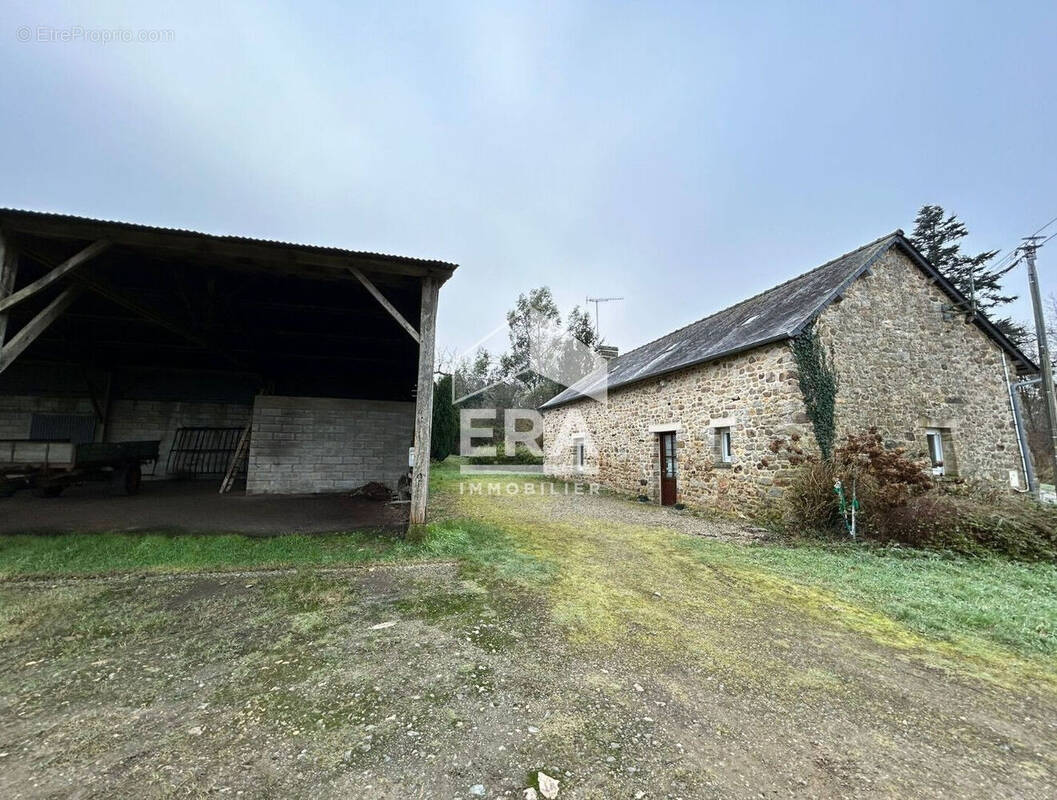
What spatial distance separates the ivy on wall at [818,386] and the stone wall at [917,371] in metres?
0.24

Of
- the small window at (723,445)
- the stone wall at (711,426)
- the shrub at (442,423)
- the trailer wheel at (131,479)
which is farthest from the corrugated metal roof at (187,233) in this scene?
the shrub at (442,423)

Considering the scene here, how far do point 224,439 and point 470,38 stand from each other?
40.0 feet

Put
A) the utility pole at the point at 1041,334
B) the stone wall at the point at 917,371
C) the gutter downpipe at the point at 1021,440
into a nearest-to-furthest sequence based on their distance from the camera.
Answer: the stone wall at the point at 917,371 → the gutter downpipe at the point at 1021,440 → the utility pole at the point at 1041,334

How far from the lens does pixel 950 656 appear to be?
2.63 metres

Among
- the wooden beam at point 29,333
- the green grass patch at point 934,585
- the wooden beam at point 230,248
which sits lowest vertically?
the green grass patch at point 934,585

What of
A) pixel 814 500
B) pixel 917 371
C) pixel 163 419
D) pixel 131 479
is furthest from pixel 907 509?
pixel 163 419

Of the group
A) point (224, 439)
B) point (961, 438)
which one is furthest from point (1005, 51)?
point (224, 439)

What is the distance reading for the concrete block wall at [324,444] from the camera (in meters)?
8.46

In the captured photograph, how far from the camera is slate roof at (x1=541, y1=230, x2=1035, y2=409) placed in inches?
279

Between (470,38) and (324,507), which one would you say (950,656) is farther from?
(470,38)

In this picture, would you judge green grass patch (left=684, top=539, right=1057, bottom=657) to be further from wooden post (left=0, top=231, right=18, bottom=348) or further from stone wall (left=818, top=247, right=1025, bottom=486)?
wooden post (left=0, top=231, right=18, bottom=348)

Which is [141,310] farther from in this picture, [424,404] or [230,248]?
[424,404]

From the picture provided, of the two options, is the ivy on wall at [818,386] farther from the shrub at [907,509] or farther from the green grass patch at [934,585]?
the green grass patch at [934,585]

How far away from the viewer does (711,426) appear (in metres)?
8.03
